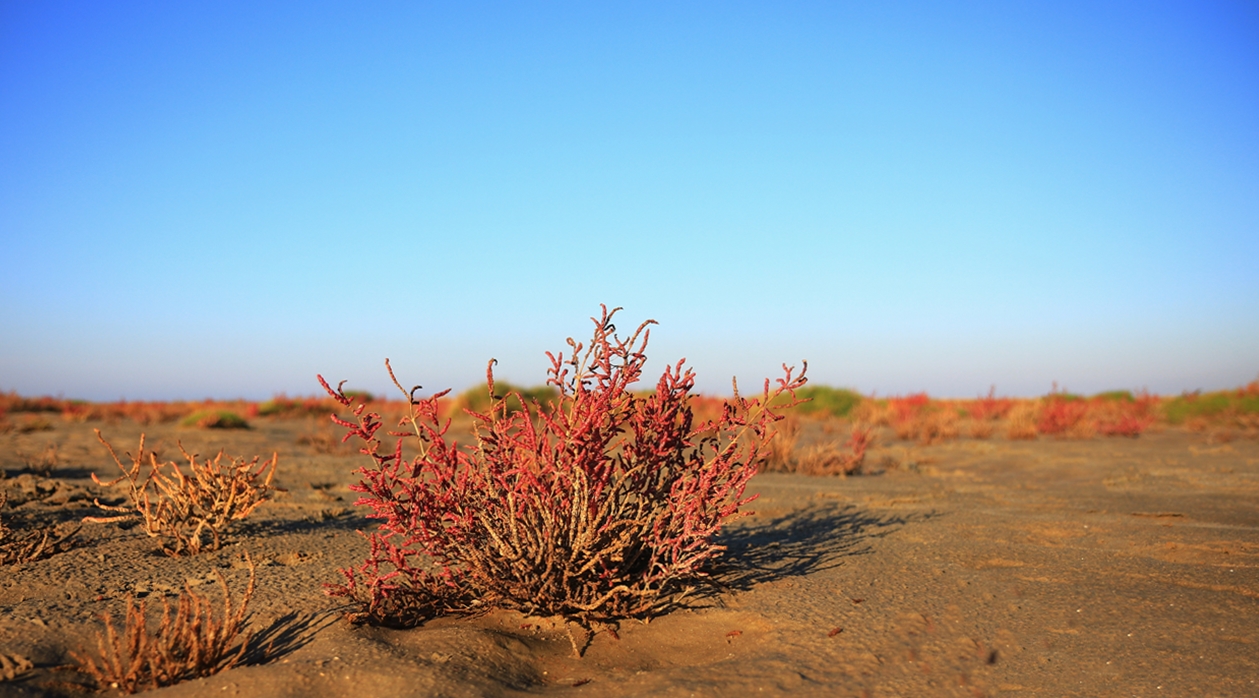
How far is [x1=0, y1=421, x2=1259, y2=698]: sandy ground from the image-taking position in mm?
2789

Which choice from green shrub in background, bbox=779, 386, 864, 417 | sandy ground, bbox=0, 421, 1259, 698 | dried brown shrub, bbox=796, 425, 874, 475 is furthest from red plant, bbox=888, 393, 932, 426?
sandy ground, bbox=0, 421, 1259, 698

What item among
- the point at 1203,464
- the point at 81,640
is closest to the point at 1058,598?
the point at 81,640

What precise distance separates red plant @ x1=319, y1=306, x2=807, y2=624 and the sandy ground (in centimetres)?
19

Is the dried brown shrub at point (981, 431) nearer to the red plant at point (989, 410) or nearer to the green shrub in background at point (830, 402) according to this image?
the red plant at point (989, 410)

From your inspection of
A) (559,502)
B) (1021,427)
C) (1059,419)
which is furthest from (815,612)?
(1059,419)

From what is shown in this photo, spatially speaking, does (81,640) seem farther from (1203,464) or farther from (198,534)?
(1203,464)

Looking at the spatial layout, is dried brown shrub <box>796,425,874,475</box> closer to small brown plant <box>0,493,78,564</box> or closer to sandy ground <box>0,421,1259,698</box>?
sandy ground <box>0,421,1259,698</box>

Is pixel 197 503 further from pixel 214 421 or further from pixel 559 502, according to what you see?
pixel 214 421

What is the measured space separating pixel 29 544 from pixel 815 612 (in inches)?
158

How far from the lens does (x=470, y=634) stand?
10.3ft

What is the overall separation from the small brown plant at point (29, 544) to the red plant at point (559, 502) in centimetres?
197

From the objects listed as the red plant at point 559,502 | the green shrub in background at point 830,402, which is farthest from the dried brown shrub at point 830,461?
the green shrub in background at point 830,402

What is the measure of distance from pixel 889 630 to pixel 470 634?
1.72m

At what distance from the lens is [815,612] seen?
11.6 ft
